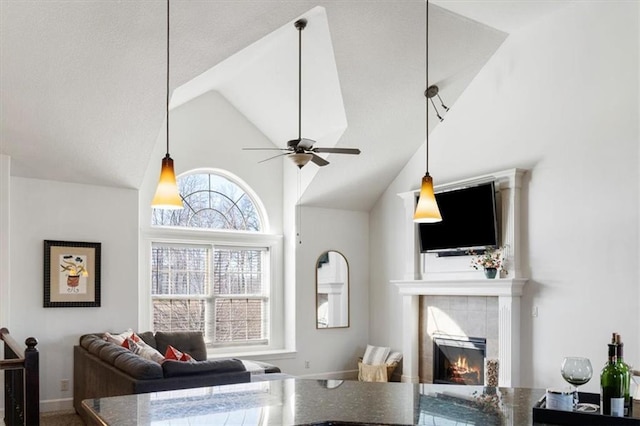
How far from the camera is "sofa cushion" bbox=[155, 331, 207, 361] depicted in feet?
21.6

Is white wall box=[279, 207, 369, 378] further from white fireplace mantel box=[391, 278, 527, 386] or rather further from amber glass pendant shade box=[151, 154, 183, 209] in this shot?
amber glass pendant shade box=[151, 154, 183, 209]

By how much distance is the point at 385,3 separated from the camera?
17.7 ft

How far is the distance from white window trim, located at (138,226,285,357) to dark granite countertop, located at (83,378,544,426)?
4.76 m

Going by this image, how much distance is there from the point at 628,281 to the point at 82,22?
4912mm

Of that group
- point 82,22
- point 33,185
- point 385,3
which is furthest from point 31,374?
point 385,3

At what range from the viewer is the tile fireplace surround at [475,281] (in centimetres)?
604

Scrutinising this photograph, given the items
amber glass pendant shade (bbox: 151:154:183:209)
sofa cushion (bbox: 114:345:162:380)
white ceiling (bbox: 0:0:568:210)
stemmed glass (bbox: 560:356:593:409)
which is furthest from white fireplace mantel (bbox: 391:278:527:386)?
stemmed glass (bbox: 560:356:593:409)

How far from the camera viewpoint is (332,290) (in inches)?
323

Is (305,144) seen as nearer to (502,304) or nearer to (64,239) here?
(502,304)

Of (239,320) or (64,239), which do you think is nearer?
(64,239)

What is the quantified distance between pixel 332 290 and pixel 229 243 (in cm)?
158

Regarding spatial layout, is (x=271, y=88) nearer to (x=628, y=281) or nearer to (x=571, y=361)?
(x=628, y=281)

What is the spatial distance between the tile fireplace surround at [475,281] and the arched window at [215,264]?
1861 millimetres

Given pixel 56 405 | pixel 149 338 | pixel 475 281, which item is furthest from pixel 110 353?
pixel 475 281
